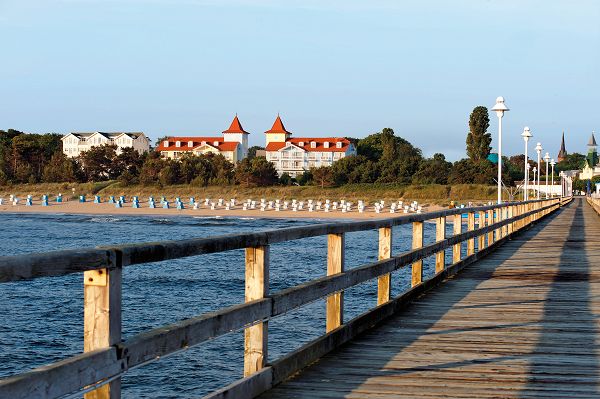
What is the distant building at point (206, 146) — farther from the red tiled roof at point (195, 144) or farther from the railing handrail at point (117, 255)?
the railing handrail at point (117, 255)

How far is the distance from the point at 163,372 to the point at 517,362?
7435 millimetres

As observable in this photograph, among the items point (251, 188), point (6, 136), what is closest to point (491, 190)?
point (251, 188)

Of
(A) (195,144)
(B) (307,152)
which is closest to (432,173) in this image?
(B) (307,152)

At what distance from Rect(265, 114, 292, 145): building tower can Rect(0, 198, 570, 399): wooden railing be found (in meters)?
181

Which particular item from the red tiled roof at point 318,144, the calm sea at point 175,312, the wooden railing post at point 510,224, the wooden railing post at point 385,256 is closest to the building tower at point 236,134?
the red tiled roof at point 318,144

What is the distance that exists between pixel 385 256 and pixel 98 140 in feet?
574

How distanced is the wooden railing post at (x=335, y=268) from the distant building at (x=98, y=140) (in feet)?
558

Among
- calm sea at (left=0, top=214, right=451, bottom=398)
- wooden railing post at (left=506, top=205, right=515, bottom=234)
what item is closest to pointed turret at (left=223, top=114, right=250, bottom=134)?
calm sea at (left=0, top=214, right=451, bottom=398)

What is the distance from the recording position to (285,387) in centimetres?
604

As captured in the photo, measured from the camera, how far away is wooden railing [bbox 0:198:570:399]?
3545 millimetres

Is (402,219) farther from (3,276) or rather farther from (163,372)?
(3,276)

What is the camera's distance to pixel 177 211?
292 ft

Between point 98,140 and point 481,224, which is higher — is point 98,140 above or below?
above

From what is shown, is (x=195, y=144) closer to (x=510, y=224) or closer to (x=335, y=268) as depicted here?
(x=510, y=224)
